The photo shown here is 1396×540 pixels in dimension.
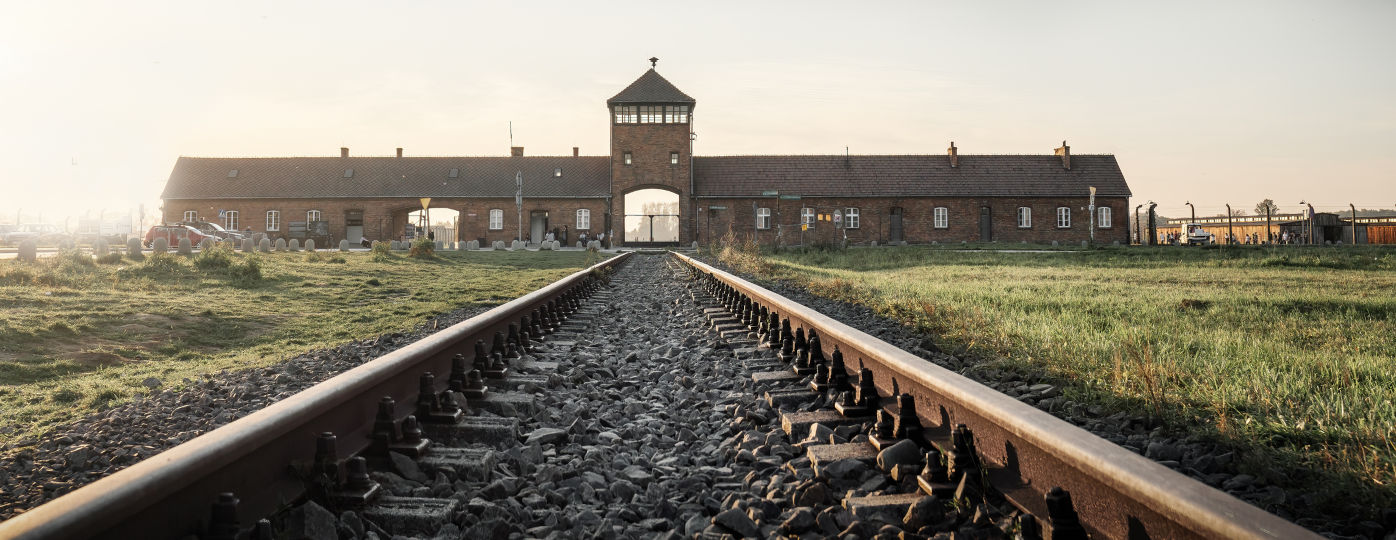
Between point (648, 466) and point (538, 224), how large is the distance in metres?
47.1

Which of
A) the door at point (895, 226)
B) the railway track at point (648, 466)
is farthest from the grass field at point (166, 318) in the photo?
the door at point (895, 226)

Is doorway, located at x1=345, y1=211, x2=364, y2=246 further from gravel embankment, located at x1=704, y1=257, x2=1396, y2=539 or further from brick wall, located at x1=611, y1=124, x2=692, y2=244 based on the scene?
gravel embankment, located at x1=704, y1=257, x2=1396, y2=539

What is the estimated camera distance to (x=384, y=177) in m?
50.7

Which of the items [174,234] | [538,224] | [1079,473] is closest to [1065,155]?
[538,224]

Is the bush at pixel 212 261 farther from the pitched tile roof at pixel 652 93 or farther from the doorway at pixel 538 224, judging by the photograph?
the doorway at pixel 538 224

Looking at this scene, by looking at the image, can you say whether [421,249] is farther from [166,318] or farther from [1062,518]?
[1062,518]

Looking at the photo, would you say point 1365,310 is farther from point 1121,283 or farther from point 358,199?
point 358,199

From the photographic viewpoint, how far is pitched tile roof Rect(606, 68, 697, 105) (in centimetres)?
4584

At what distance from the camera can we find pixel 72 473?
10.4 ft

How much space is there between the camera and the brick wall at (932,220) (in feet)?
158

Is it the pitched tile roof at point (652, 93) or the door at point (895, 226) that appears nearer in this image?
the pitched tile roof at point (652, 93)

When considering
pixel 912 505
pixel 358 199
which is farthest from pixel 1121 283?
pixel 358 199

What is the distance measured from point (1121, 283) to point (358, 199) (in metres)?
46.0

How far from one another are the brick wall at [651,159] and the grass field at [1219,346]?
34.2 m
